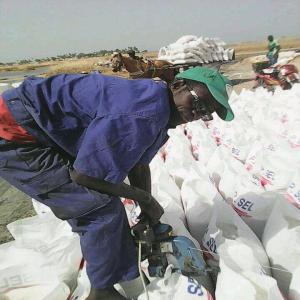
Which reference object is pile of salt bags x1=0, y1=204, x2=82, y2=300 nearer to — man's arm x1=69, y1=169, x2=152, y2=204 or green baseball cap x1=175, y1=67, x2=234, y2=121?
man's arm x1=69, y1=169, x2=152, y2=204

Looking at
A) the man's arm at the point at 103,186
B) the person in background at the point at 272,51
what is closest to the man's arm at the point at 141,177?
the man's arm at the point at 103,186

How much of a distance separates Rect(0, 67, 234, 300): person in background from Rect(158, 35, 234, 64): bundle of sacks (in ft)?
23.9

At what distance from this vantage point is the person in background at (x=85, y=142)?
1.23m

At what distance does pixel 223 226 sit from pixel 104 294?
612 mm

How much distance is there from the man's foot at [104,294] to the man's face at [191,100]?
68 cm

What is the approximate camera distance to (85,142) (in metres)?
1.20

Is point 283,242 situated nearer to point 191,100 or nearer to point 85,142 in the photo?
point 191,100

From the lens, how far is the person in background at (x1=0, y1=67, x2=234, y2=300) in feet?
4.04

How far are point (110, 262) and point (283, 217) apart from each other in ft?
2.42

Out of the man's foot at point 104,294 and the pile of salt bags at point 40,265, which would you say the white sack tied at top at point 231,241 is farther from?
the pile of salt bags at point 40,265

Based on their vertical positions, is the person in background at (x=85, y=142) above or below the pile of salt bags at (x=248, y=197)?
above

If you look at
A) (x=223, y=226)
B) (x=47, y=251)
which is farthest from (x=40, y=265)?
(x=223, y=226)

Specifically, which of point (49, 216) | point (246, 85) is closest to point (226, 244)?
point (49, 216)

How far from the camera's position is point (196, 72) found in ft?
4.50
